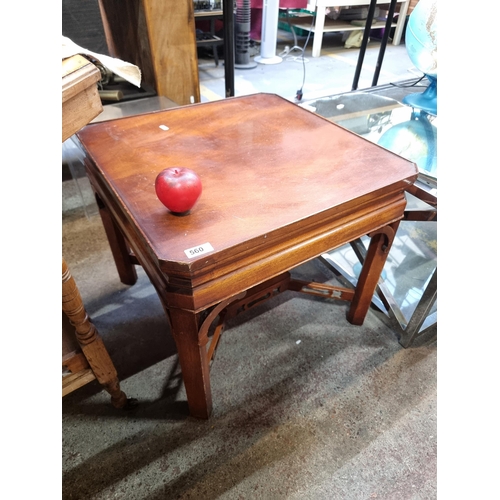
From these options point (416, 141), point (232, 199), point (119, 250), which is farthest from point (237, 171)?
point (416, 141)

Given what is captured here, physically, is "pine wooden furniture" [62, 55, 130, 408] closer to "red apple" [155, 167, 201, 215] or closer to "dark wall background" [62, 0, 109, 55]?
"red apple" [155, 167, 201, 215]

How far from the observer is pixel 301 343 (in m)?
1.21

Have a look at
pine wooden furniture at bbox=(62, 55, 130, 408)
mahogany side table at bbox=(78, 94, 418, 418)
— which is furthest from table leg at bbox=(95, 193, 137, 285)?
pine wooden furniture at bbox=(62, 55, 130, 408)

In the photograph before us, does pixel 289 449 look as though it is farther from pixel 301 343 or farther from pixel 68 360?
pixel 68 360

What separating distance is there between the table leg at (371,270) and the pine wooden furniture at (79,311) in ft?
2.24

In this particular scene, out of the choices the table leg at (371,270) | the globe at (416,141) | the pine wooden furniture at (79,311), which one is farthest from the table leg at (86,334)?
the globe at (416,141)

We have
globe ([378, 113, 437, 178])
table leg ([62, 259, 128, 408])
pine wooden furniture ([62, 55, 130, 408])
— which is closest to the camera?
pine wooden furniture ([62, 55, 130, 408])

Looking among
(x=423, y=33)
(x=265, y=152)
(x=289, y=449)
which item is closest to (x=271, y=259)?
(x=265, y=152)

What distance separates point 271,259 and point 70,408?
2.60 feet

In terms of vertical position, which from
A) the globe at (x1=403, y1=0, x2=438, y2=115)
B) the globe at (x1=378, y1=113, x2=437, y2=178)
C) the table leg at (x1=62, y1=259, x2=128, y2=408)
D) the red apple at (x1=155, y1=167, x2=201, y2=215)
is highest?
the globe at (x1=403, y1=0, x2=438, y2=115)

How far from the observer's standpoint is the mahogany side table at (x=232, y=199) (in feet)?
2.07

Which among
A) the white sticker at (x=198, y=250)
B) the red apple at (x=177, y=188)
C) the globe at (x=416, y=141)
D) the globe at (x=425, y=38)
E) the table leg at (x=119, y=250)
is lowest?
the table leg at (x=119, y=250)

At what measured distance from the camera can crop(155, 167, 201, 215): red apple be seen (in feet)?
2.03

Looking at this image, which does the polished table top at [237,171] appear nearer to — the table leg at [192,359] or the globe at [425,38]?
the table leg at [192,359]
